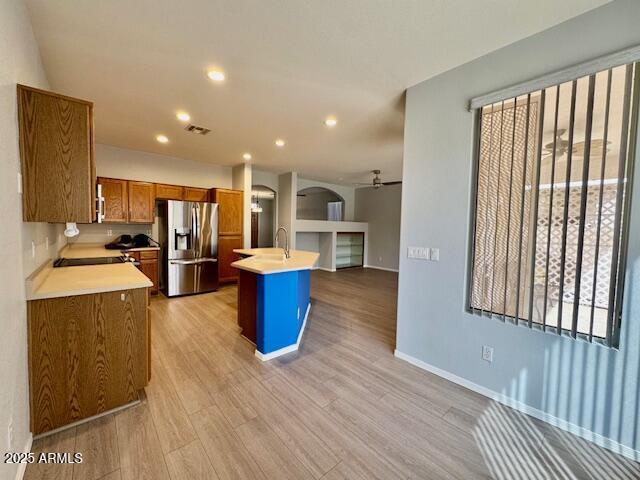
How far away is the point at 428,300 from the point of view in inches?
95.7

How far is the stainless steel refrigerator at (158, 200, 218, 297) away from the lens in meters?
4.51

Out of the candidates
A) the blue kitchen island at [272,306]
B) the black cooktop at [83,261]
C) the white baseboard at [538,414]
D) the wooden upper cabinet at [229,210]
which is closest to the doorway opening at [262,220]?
the wooden upper cabinet at [229,210]

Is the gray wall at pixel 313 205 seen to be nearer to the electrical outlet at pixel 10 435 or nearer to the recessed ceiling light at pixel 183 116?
Answer: the recessed ceiling light at pixel 183 116

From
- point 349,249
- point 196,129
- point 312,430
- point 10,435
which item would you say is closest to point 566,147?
point 312,430

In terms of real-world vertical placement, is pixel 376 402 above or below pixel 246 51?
below

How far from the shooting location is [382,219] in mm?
8203

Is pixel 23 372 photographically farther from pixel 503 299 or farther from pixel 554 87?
pixel 554 87

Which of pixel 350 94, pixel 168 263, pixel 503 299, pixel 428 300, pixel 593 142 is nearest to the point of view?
pixel 593 142

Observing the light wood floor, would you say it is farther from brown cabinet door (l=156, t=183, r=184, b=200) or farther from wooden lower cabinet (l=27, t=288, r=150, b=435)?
brown cabinet door (l=156, t=183, r=184, b=200)

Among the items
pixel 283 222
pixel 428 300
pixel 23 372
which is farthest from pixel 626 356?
pixel 283 222

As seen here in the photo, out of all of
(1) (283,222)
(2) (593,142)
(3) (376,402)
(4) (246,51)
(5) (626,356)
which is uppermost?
(4) (246,51)

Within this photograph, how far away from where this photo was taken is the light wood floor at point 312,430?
1.43 m

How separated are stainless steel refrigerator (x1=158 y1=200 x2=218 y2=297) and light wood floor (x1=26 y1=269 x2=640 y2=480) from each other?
2166 millimetres

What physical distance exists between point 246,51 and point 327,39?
0.66 meters
